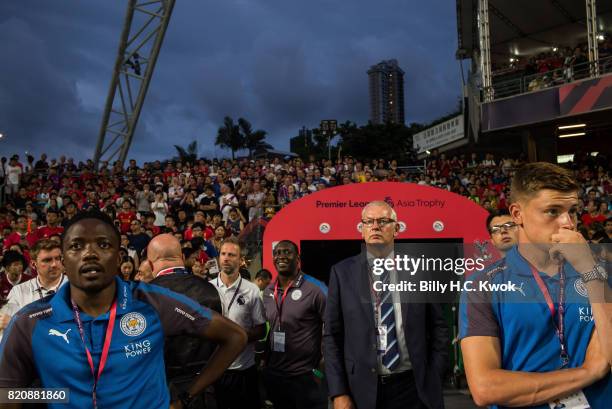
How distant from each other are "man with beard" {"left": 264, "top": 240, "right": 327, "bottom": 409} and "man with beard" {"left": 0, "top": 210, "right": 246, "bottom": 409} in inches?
93.5

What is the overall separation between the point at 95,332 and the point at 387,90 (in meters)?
185

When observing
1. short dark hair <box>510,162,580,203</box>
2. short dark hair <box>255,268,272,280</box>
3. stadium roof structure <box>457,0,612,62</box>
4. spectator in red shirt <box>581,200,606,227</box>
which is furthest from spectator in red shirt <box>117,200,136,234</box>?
stadium roof structure <box>457,0,612,62</box>

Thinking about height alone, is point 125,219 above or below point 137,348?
above

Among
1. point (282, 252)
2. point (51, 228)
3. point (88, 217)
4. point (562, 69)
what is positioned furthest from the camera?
point (562, 69)

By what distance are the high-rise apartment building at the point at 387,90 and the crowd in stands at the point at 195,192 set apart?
160534mm

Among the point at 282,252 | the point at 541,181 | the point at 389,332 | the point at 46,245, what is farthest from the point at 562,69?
the point at 541,181

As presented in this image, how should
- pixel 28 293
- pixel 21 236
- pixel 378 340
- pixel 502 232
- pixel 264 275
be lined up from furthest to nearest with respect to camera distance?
pixel 21 236
pixel 264 275
pixel 28 293
pixel 502 232
pixel 378 340

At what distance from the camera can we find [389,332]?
11.3ft

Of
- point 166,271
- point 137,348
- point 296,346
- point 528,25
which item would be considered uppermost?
point 528,25

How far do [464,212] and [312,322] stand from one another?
3.73m

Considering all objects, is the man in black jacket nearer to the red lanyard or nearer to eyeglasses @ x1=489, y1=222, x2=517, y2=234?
the red lanyard

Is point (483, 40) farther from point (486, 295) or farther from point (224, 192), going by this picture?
point (486, 295)

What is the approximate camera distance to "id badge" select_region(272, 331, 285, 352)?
4977 mm

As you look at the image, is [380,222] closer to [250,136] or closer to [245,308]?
[245,308]
